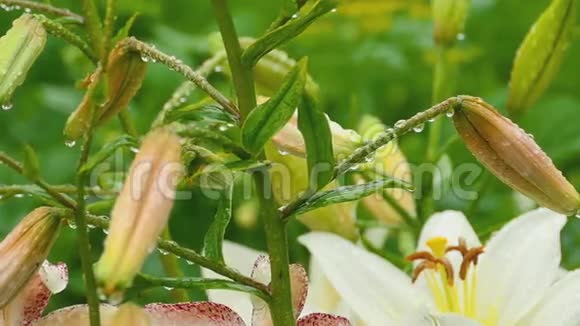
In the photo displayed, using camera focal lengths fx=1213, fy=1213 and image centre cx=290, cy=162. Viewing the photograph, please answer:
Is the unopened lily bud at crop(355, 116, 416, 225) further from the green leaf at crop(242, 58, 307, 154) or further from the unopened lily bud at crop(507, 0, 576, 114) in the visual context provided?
the green leaf at crop(242, 58, 307, 154)

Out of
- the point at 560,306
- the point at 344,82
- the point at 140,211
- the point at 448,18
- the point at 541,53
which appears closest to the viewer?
the point at 140,211

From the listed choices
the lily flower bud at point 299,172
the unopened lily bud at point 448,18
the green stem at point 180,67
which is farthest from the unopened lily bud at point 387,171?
the green stem at point 180,67

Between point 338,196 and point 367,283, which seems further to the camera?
point 367,283

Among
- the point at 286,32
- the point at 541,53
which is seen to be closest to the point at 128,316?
the point at 286,32

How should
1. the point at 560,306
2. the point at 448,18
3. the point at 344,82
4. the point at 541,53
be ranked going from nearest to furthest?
the point at 560,306 → the point at 541,53 → the point at 448,18 → the point at 344,82

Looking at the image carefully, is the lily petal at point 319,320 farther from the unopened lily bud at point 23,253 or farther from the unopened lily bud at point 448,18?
the unopened lily bud at point 448,18

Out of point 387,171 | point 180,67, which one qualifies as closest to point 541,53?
point 387,171

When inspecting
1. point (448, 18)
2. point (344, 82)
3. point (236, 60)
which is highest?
point (344, 82)

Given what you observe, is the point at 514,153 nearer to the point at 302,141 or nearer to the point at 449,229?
the point at 302,141

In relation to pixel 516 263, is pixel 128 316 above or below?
below
